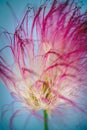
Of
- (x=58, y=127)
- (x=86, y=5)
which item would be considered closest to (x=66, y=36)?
(x=86, y=5)

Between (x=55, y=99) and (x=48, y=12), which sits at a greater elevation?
(x=48, y=12)

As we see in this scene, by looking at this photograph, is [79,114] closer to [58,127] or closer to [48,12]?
[58,127]

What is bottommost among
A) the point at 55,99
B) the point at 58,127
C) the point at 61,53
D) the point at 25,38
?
the point at 58,127

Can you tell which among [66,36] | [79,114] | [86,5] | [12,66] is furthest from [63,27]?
[79,114]
